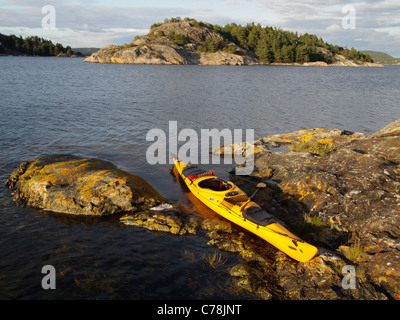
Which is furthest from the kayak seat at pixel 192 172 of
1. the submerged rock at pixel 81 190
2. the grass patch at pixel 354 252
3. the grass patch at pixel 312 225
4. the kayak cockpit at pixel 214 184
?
the grass patch at pixel 354 252

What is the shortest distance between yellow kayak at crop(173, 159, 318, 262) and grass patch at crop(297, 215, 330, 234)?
3.62 feet

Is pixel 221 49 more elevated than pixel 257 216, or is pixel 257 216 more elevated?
pixel 221 49

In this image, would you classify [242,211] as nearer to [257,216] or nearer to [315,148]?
[257,216]

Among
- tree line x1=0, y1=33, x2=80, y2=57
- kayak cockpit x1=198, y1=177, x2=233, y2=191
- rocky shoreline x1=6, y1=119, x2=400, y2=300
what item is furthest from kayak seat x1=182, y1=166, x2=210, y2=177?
tree line x1=0, y1=33, x2=80, y2=57

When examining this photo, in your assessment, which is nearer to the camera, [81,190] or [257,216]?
[257,216]

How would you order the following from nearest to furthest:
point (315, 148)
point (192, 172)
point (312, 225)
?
point (312, 225)
point (192, 172)
point (315, 148)

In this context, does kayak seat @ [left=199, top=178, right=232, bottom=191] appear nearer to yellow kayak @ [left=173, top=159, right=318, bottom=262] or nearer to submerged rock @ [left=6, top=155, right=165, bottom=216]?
yellow kayak @ [left=173, top=159, right=318, bottom=262]

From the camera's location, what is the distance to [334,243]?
31.7 ft

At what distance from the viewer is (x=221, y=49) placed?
129500 millimetres

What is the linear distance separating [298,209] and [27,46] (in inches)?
7536

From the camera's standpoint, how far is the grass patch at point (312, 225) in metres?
10.4

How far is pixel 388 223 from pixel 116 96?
121ft

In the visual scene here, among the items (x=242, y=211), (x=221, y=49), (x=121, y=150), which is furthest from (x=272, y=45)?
(x=242, y=211)
